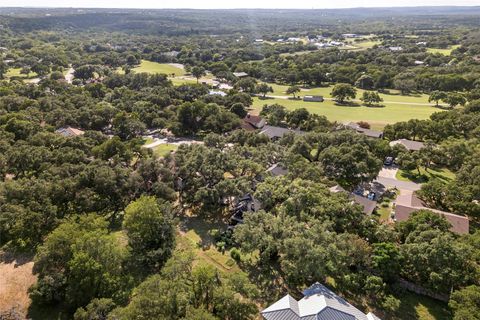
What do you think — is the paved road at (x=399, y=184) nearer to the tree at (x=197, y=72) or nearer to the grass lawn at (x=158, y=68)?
the tree at (x=197, y=72)

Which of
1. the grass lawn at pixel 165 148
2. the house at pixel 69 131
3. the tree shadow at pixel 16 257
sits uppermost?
the house at pixel 69 131

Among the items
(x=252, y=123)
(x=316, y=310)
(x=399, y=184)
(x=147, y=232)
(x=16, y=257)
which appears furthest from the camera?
(x=252, y=123)

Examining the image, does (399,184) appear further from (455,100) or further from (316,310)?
(455,100)

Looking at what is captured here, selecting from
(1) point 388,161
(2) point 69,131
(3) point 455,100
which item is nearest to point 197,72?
(2) point 69,131

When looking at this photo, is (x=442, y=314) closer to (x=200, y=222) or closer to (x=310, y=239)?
(x=310, y=239)

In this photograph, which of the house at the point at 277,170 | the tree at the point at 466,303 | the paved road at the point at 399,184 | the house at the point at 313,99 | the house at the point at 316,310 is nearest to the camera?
the tree at the point at 466,303

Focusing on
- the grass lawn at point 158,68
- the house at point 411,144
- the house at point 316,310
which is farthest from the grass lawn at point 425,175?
the grass lawn at point 158,68
